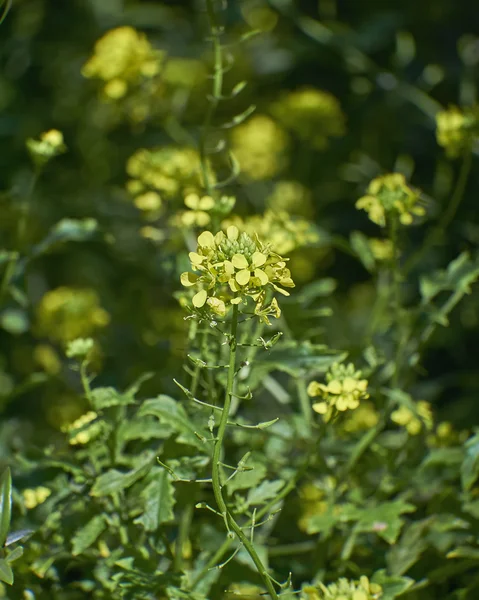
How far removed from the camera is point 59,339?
2232mm

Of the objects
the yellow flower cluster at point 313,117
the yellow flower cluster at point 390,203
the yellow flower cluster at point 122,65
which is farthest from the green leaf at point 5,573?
the yellow flower cluster at point 313,117

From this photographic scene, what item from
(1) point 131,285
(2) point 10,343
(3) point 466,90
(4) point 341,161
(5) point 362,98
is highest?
(3) point 466,90

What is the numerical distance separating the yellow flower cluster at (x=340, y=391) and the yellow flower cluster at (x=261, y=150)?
4.47 ft

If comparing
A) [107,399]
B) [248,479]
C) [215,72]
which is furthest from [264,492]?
[215,72]

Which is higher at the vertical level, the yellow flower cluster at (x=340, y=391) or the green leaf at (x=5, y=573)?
the yellow flower cluster at (x=340, y=391)

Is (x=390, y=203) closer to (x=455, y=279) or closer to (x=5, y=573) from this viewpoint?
(x=455, y=279)

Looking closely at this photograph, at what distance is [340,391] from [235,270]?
29 centimetres

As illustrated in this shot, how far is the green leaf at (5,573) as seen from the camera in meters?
1.02

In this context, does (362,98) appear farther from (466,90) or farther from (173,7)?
(173,7)

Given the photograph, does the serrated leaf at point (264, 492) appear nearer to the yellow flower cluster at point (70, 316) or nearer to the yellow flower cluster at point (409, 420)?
the yellow flower cluster at point (409, 420)

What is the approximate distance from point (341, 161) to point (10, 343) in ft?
4.15

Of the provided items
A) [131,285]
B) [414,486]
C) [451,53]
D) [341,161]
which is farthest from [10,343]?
[451,53]

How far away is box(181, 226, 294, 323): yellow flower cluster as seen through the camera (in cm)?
106

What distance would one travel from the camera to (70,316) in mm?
2111
